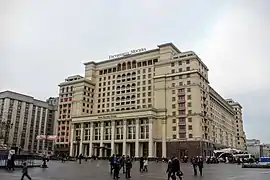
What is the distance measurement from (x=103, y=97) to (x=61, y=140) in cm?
2499

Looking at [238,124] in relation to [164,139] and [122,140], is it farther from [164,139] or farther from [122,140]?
[122,140]

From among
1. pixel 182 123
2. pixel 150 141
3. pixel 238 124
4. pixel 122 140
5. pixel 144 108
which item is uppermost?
pixel 238 124

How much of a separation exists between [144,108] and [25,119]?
76.8 m

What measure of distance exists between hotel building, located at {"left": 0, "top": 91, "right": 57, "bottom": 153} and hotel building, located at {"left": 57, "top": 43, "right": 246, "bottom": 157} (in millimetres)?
29162

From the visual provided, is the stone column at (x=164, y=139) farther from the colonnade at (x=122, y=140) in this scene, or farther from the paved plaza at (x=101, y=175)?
the paved plaza at (x=101, y=175)

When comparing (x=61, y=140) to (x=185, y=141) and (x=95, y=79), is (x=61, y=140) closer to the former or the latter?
(x=95, y=79)

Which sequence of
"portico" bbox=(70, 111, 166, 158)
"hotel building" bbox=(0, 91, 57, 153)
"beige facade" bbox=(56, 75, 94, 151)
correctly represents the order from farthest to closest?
"hotel building" bbox=(0, 91, 57, 153)
"beige facade" bbox=(56, 75, 94, 151)
"portico" bbox=(70, 111, 166, 158)

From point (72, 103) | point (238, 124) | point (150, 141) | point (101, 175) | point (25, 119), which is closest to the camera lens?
point (101, 175)

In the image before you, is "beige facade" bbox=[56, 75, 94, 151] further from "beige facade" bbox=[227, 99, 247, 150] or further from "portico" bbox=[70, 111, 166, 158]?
"beige facade" bbox=[227, 99, 247, 150]

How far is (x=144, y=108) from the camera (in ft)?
296

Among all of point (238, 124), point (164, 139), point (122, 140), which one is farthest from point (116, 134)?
point (238, 124)

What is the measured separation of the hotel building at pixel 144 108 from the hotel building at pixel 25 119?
29162 millimetres

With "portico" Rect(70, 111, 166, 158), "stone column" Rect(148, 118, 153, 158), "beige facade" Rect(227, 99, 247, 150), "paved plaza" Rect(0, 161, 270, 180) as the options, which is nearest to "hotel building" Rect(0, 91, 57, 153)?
"portico" Rect(70, 111, 166, 158)

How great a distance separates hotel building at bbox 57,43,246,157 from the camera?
87.2 m
